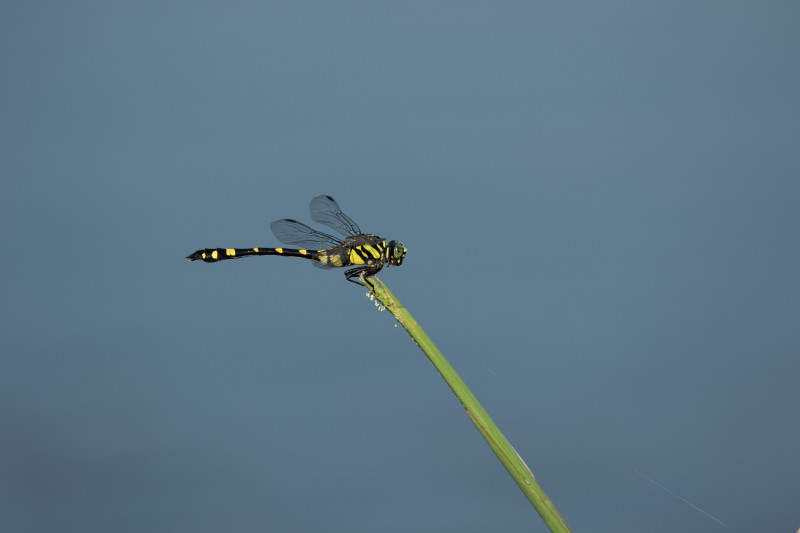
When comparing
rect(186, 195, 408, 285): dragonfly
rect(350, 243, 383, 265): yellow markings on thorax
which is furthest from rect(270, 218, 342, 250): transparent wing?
rect(350, 243, 383, 265): yellow markings on thorax

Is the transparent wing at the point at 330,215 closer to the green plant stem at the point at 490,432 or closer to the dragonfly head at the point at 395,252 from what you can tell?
the dragonfly head at the point at 395,252

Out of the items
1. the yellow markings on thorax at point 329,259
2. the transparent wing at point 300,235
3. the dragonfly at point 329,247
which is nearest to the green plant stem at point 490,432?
the dragonfly at point 329,247

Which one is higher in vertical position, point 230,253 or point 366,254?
point 230,253

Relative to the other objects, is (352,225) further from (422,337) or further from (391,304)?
(422,337)

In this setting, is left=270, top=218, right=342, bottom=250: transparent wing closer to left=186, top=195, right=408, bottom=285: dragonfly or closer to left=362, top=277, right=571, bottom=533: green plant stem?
left=186, top=195, right=408, bottom=285: dragonfly

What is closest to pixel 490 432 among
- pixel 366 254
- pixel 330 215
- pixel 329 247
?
pixel 366 254

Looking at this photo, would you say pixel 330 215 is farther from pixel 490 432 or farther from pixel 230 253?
pixel 490 432
